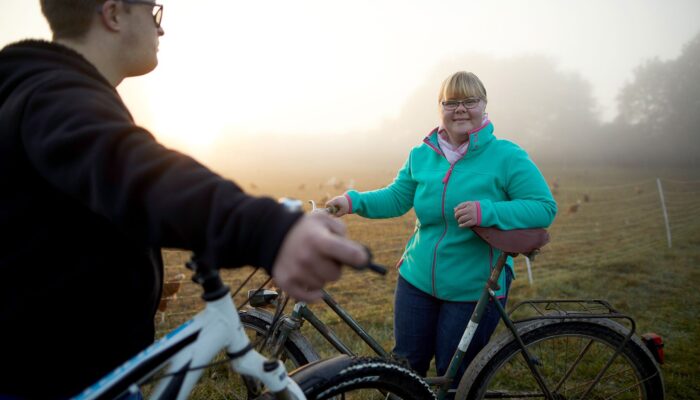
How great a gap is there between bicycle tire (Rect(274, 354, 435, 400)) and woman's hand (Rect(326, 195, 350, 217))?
3.94ft

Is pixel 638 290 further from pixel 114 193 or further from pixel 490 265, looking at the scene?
pixel 114 193

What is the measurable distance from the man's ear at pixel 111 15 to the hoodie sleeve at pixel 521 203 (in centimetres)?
201

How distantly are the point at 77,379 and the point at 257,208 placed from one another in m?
0.98

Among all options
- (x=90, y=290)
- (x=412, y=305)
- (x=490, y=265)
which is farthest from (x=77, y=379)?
(x=490, y=265)

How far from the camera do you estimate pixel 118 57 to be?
1.40 meters

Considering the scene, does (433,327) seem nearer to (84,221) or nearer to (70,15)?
(84,221)

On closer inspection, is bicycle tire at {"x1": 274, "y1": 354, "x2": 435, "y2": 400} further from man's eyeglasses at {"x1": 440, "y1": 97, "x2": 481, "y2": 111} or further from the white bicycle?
man's eyeglasses at {"x1": 440, "y1": 97, "x2": 481, "y2": 111}

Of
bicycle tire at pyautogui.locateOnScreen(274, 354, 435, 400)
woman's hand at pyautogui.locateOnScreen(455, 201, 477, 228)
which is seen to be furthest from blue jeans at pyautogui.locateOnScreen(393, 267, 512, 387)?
bicycle tire at pyautogui.locateOnScreen(274, 354, 435, 400)

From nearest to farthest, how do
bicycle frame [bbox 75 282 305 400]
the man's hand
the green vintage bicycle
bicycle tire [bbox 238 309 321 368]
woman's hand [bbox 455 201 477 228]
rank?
1. the man's hand
2. bicycle frame [bbox 75 282 305 400]
3. woman's hand [bbox 455 201 477 228]
4. the green vintage bicycle
5. bicycle tire [bbox 238 309 321 368]

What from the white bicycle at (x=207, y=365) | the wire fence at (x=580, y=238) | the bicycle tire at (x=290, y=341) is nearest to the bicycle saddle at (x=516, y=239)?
the white bicycle at (x=207, y=365)

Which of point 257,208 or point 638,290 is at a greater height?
point 257,208

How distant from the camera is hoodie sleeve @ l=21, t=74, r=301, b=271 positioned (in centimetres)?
87

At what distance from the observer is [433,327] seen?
2.96 metres

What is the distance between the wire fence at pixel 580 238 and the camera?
778 centimetres
